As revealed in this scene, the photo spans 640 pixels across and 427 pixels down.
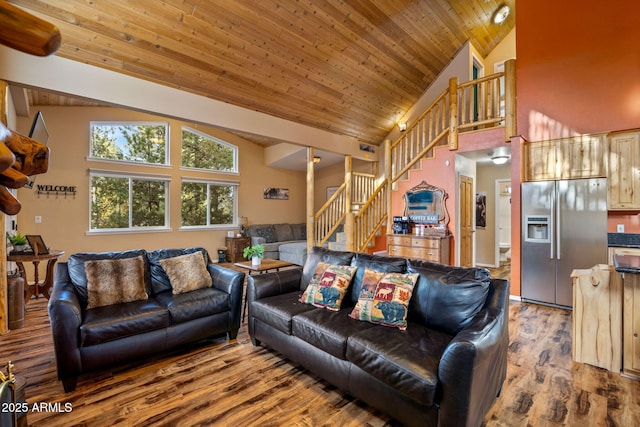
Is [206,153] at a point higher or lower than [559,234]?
higher

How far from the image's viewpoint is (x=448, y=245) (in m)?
5.36

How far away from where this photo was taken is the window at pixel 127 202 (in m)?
5.95

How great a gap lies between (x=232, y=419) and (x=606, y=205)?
193 inches

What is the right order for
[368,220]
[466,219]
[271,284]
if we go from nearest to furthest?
[271,284] → [466,219] → [368,220]

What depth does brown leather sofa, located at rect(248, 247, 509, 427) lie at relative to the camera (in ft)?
5.33

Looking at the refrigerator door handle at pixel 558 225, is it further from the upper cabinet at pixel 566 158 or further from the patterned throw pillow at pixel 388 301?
the patterned throw pillow at pixel 388 301

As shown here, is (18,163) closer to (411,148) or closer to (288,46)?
(288,46)

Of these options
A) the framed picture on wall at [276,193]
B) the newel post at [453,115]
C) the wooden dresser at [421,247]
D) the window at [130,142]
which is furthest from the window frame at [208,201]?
the newel post at [453,115]

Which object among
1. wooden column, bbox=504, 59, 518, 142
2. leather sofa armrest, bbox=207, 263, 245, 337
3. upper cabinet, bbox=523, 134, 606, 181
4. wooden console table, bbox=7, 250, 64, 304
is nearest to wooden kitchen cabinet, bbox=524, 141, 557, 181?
upper cabinet, bbox=523, 134, 606, 181

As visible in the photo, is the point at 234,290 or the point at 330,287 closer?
the point at 330,287

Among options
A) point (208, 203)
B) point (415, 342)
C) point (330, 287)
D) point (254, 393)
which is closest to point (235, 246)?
point (208, 203)

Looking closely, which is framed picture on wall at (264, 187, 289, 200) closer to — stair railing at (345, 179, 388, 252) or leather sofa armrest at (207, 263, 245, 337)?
stair railing at (345, 179, 388, 252)

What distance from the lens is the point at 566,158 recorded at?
4.40m

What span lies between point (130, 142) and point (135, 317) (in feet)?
16.7
